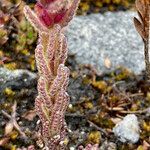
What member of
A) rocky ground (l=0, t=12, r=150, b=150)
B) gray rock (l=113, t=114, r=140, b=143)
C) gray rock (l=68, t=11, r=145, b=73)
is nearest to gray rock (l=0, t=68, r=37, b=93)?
rocky ground (l=0, t=12, r=150, b=150)

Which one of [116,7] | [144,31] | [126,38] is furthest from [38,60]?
[116,7]

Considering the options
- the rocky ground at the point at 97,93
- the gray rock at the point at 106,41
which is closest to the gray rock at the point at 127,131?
the rocky ground at the point at 97,93

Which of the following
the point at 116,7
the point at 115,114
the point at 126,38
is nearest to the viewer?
the point at 115,114

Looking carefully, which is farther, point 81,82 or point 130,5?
point 130,5

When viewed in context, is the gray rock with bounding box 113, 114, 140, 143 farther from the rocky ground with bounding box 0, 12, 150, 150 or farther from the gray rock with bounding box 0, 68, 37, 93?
the gray rock with bounding box 0, 68, 37, 93

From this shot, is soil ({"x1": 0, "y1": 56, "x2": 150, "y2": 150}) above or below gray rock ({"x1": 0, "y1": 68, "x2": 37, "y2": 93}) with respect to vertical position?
below

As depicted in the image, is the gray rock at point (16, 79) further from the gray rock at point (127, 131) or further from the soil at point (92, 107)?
the gray rock at point (127, 131)

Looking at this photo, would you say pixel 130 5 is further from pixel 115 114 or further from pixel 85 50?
pixel 115 114

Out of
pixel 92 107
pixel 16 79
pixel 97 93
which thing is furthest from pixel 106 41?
pixel 16 79
